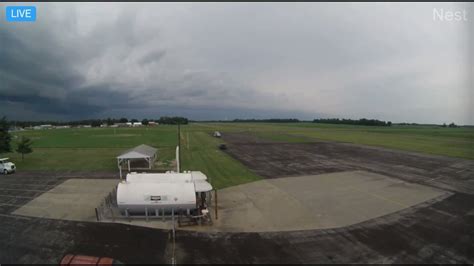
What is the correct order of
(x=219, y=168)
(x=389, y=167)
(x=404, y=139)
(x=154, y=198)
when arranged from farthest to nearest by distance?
(x=404, y=139), (x=389, y=167), (x=219, y=168), (x=154, y=198)

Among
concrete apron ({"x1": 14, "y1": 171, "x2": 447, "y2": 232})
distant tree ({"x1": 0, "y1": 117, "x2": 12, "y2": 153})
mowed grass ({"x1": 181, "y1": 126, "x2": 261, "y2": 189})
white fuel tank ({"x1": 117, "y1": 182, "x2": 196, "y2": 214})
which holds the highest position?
distant tree ({"x1": 0, "y1": 117, "x2": 12, "y2": 153})

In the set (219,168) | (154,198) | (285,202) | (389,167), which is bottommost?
(285,202)

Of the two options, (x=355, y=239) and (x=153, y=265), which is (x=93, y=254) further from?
(x=355, y=239)

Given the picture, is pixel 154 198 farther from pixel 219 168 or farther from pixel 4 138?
pixel 4 138

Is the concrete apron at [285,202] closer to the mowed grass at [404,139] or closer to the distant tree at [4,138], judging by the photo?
the distant tree at [4,138]

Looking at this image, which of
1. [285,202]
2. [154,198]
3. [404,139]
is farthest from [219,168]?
[404,139]

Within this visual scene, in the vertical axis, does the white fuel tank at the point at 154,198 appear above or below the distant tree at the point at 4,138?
below

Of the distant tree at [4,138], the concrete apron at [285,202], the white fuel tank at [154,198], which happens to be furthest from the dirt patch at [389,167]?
the distant tree at [4,138]

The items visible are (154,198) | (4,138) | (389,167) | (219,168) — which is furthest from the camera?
(4,138)

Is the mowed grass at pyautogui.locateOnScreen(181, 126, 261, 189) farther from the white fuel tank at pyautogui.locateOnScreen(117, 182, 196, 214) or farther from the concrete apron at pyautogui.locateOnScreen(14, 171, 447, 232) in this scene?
the white fuel tank at pyautogui.locateOnScreen(117, 182, 196, 214)

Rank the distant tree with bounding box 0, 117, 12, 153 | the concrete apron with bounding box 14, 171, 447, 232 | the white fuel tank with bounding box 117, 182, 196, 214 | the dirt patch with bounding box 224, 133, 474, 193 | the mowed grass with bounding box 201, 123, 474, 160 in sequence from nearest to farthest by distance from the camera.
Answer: the concrete apron with bounding box 14, 171, 447, 232
the white fuel tank with bounding box 117, 182, 196, 214
the dirt patch with bounding box 224, 133, 474, 193
the distant tree with bounding box 0, 117, 12, 153
the mowed grass with bounding box 201, 123, 474, 160

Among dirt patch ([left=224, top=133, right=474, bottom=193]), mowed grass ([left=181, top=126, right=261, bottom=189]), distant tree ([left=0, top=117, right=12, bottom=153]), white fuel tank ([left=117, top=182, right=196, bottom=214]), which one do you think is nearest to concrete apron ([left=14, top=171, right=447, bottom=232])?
white fuel tank ([left=117, top=182, right=196, bottom=214])
